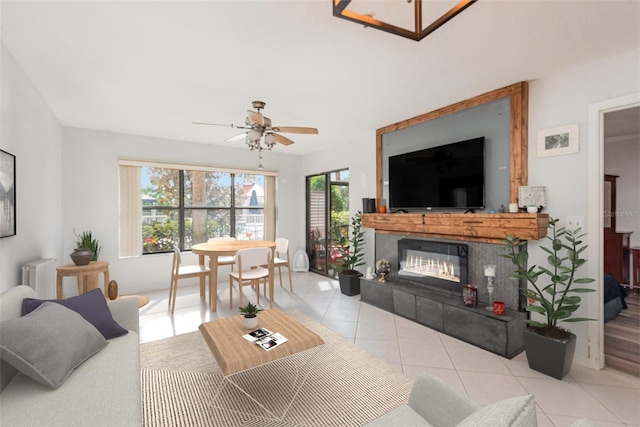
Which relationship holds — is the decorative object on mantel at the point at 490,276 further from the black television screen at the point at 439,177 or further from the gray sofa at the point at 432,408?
the gray sofa at the point at 432,408

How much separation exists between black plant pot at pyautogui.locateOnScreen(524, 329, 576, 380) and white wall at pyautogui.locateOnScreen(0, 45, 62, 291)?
4.16 metres

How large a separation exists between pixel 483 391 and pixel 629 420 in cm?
83

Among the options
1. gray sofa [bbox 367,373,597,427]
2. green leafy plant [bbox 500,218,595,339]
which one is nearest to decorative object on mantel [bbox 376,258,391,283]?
green leafy plant [bbox 500,218,595,339]

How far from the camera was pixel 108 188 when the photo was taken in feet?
14.8

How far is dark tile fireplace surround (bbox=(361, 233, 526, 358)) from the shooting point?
269 centimetres

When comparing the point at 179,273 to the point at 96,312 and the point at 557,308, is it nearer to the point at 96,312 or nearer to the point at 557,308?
the point at 96,312

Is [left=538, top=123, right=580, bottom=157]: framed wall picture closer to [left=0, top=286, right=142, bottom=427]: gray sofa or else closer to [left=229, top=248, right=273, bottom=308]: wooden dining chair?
[left=229, top=248, right=273, bottom=308]: wooden dining chair

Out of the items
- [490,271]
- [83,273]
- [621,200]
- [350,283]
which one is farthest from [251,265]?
[621,200]

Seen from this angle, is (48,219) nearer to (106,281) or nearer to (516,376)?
(106,281)

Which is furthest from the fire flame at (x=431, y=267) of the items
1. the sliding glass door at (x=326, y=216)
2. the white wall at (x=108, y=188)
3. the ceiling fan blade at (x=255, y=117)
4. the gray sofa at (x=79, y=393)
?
the white wall at (x=108, y=188)

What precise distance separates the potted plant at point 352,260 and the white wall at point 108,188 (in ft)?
8.77

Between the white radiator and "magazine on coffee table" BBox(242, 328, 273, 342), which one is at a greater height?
the white radiator

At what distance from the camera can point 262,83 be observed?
2.78 metres

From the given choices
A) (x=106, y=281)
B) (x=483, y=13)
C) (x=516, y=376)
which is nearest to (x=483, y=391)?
(x=516, y=376)
